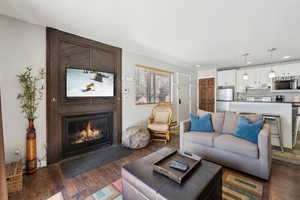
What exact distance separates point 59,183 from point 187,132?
7.68 ft

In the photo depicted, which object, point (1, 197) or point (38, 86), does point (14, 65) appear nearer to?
point (38, 86)

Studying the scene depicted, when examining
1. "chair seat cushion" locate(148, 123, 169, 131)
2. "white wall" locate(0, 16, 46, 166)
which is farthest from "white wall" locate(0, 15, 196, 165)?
"chair seat cushion" locate(148, 123, 169, 131)

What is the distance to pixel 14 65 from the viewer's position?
2.01 m

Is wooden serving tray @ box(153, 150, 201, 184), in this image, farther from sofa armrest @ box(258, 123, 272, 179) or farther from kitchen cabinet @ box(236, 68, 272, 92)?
kitchen cabinet @ box(236, 68, 272, 92)

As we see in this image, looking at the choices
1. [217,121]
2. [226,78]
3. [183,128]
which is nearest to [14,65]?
[183,128]

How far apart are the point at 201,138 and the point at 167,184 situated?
1503 millimetres

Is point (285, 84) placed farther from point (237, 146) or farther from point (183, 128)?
point (183, 128)

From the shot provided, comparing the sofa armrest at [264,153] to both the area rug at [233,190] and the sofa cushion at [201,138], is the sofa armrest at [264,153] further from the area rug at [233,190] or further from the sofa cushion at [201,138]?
the sofa cushion at [201,138]

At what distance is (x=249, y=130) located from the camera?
2.15 meters

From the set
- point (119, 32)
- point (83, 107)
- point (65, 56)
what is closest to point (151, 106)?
point (83, 107)

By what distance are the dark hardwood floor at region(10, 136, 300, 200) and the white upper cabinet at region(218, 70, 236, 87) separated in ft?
12.3

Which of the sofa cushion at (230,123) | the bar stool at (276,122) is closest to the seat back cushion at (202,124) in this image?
the sofa cushion at (230,123)

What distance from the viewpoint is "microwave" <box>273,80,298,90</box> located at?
4.22m

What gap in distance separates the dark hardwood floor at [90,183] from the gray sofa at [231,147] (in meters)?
0.23
